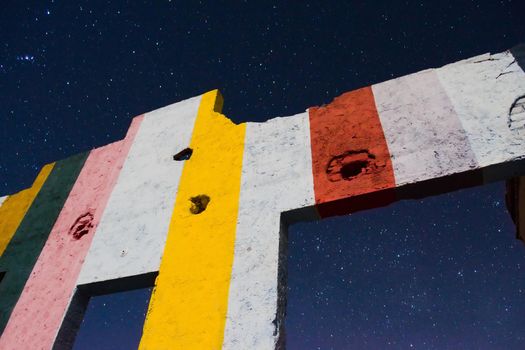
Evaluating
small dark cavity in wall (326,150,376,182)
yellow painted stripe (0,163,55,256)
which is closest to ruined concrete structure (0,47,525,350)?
small dark cavity in wall (326,150,376,182)

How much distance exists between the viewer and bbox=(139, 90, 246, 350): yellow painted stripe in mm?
3404

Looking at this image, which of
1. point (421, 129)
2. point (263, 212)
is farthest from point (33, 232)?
point (421, 129)

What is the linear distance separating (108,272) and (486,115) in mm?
3998

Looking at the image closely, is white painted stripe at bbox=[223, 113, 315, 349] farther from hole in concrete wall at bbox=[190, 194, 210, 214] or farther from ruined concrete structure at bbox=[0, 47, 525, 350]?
hole in concrete wall at bbox=[190, 194, 210, 214]

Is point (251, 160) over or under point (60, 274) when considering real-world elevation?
over

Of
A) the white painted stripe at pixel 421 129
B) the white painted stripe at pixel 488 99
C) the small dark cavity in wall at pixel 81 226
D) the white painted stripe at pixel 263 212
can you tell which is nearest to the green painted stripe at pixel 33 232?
the small dark cavity in wall at pixel 81 226

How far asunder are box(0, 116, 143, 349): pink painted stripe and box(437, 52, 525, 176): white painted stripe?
13.6 feet

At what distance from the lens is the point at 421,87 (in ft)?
13.4

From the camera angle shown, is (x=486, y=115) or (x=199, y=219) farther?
(x=199, y=219)

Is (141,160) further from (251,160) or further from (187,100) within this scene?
(251,160)

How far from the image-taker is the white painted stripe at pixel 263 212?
126 inches

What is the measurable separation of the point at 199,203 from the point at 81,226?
1728 mm

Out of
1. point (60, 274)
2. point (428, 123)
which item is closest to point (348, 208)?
point (428, 123)

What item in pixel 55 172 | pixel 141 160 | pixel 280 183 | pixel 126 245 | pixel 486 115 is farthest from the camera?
pixel 55 172
